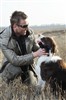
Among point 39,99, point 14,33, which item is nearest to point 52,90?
point 39,99

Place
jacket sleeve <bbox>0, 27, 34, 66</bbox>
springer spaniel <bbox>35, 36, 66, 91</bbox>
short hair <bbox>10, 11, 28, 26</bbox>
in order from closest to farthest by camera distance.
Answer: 1. springer spaniel <bbox>35, 36, 66, 91</bbox>
2. short hair <bbox>10, 11, 28, 26</bbox>
3. jacket sleeve <bbox>0, 27, 34, 66</bbox>

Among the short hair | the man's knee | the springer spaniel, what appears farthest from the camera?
the man's knee

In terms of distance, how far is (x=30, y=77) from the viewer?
8219mm

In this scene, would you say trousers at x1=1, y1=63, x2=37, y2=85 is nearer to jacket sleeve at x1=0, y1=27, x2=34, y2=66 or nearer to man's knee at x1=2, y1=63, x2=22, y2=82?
man's knee at x1=2, y1=63, x2=22, y2=82

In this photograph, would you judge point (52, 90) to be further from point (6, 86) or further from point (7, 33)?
point (7, 33)

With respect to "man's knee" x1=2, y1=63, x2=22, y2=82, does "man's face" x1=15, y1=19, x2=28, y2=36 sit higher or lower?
higher

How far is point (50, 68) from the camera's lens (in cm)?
732

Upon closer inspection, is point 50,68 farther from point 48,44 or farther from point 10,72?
point 10,72

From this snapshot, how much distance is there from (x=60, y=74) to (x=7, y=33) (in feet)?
5.04

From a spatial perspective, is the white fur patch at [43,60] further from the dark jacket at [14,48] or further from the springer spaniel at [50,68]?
the dark jacket at [14,48]

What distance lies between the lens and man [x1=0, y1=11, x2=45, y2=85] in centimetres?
759

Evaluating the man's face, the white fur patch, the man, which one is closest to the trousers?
the man

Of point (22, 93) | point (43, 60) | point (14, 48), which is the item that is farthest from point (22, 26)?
point (22, 93)

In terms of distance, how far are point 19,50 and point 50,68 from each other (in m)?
1.02
